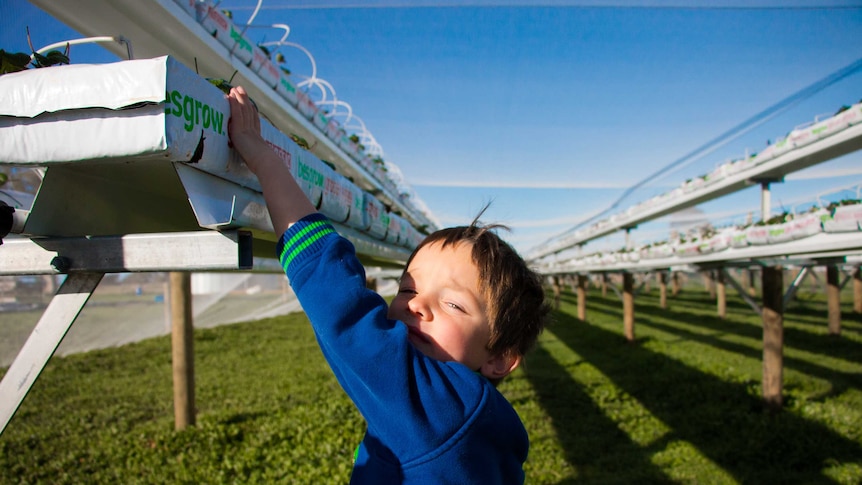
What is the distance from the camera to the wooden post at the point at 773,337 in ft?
23.6

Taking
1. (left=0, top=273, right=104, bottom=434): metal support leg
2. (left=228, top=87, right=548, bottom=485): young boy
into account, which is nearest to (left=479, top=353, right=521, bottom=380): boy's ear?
(left=228, top=87, right=548, bottom=485): young boy

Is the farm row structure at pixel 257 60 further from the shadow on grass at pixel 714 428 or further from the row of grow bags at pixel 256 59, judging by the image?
the shadow on grass at pixel 714 428

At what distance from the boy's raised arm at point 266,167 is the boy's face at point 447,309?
27cm

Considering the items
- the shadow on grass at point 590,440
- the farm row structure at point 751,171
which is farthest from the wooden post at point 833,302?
the shadow on grass at point 590,440

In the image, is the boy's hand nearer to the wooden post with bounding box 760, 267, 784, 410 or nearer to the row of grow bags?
the row of grow bags

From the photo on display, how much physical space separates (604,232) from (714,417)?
14.6 m

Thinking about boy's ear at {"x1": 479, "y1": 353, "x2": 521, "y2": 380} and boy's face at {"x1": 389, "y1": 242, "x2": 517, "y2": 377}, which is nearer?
boy's face at {"x1": 389, "y1": 242, "x2": 517, "y2": 377}

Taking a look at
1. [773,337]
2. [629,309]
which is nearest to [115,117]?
[773,337]

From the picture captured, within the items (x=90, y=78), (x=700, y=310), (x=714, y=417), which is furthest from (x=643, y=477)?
(x=700, y=310)

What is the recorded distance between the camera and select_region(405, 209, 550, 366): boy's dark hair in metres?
1.07

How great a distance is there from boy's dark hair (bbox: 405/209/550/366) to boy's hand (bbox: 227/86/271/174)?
0.41 meters

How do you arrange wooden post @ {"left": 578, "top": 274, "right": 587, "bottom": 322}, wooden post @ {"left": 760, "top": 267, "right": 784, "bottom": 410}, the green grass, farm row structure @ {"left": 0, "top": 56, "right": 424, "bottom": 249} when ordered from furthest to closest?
wooden post @ {"left": 578, "top": 274, "right": 587, "bottom": 322} < wooden post @ {"left": 760, "top": 267, "right": 784, "bottom": 410} < the green grass < farm row structure @ {"left": 0, "top": 56, "right": 424, "bottom": 249}

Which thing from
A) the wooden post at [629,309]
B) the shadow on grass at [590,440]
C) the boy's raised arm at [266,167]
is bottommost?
the shadow on grass at [590,440]

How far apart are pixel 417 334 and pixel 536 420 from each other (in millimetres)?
6344
